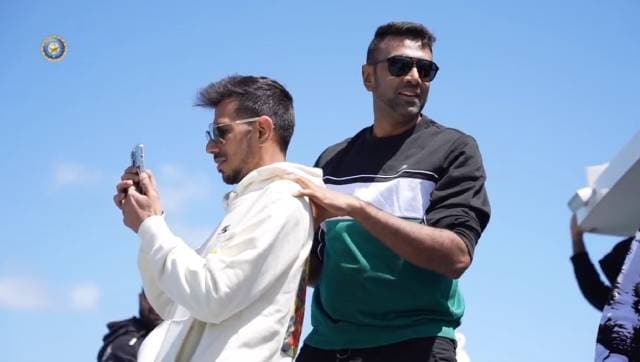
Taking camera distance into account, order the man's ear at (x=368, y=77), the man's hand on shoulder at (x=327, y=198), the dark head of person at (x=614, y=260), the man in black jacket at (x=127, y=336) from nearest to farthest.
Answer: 1. the man's hand on shoulder at (x=327, y=198)
2. the man's ear at (x=368, y=77)
3. the dark head of person at (x=614, y=260)
4. the man in black jacket at (x=127, y=336)

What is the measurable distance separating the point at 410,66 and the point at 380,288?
1.12m

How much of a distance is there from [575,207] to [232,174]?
6.49m

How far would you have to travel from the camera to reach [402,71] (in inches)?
179

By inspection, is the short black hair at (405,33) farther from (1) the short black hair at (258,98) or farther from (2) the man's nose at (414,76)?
(1) the short black hair at (258,98)

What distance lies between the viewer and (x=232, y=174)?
4023mm

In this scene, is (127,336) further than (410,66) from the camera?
Yes

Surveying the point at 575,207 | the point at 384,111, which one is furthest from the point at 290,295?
the point at 575,207

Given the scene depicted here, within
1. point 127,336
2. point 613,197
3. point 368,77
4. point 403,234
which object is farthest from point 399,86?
point 613,197

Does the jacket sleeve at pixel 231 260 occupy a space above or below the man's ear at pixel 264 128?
below

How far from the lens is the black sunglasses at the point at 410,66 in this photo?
4.53 m

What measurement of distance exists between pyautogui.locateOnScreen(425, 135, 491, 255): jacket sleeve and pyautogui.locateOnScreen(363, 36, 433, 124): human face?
0.31 metres

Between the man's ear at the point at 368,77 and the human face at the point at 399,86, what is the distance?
0.11 feet

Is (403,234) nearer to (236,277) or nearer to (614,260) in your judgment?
(236,277)

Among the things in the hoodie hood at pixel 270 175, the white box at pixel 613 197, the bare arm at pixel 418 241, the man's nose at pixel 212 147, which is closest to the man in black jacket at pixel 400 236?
the bare arm at pixel 418 241
